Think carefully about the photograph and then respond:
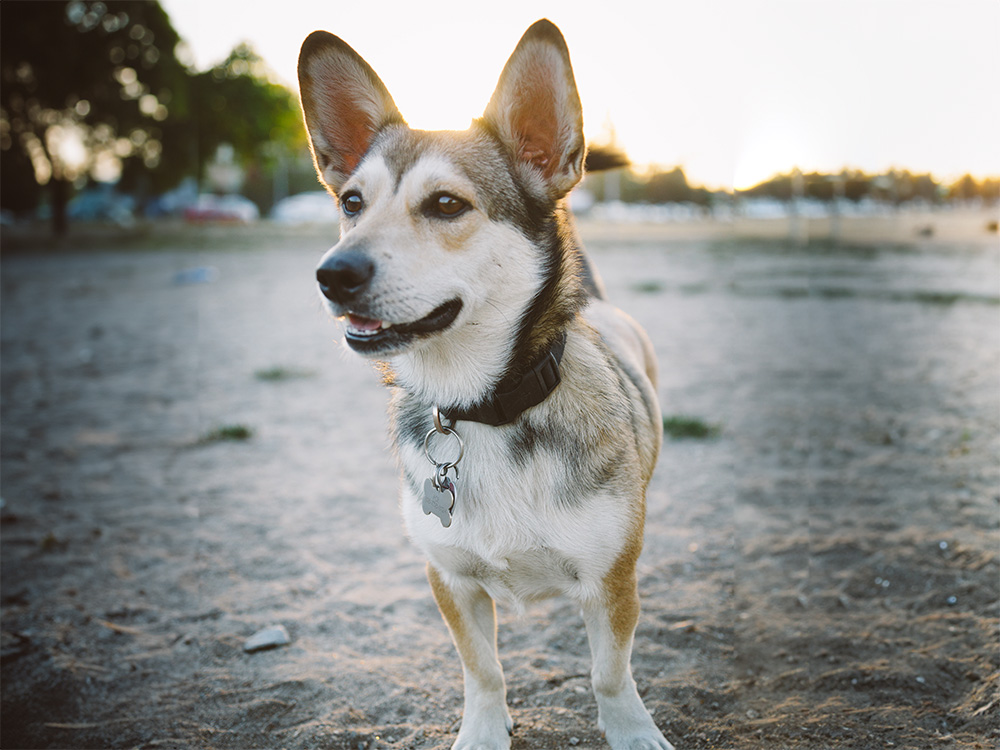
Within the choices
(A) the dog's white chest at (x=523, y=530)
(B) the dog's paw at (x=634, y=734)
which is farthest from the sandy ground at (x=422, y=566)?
(A) the dog's white chest at (x=523, y=530)

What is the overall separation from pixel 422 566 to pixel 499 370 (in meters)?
1.81

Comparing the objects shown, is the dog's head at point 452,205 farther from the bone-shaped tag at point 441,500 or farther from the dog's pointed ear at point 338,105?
the bone-shaped tag at point 441,500

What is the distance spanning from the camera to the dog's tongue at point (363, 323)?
7.22 ft

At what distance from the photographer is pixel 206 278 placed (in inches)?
591

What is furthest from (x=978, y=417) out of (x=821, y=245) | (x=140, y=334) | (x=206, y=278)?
(x=821, y=245)

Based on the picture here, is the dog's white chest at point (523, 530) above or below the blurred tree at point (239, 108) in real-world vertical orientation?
below

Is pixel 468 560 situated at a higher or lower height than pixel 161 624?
higher

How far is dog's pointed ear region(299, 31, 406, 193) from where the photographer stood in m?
2.61

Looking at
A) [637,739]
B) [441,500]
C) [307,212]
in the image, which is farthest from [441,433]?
[307,212]

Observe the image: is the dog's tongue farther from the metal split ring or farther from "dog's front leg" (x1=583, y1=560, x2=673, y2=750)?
"dog's front leg" (x1=583, y1=560, x2=673, y2=750)

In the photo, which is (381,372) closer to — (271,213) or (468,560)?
(468,560)

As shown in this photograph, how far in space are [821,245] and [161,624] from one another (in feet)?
70.2

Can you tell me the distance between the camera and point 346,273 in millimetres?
2092

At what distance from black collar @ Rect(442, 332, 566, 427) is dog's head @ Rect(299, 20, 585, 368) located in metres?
0.16
